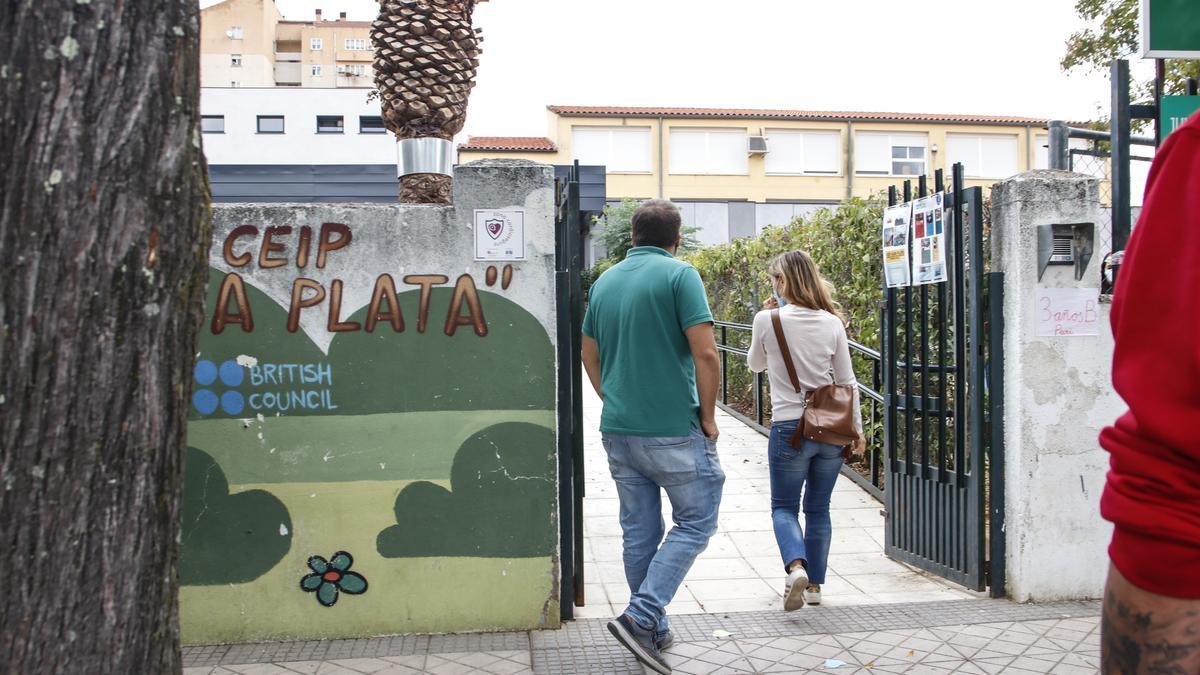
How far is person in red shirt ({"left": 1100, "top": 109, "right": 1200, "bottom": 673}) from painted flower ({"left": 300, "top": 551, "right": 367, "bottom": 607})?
3.65 meters

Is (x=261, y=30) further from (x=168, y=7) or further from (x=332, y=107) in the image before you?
(x=168, y=7)

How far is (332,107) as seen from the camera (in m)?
41.1

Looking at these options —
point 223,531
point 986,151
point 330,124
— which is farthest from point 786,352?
point 330,124

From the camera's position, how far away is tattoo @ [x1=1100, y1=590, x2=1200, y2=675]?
1.52 metres

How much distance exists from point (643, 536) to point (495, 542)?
2.46 feet

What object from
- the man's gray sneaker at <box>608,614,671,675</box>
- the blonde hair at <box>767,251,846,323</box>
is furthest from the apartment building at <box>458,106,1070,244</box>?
the man's gray sneaker at <box>608,614,671,675</box>

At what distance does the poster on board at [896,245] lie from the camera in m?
5.58

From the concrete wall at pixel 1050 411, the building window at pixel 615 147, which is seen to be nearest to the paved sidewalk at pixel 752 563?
the concrete wall at pixel 1050 411

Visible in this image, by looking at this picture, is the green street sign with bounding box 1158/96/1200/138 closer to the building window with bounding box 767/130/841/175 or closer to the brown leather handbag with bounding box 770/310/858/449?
the brown leather handbag with bounding box 770/310/858/449

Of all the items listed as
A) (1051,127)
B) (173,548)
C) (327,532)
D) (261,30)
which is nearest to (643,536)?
Answer: (327,532)

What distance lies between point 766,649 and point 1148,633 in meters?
3.04

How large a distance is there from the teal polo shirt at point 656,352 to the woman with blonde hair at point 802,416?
94cm

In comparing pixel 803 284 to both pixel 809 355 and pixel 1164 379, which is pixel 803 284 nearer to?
pixel 809 355

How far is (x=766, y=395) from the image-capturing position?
34.6 feet
